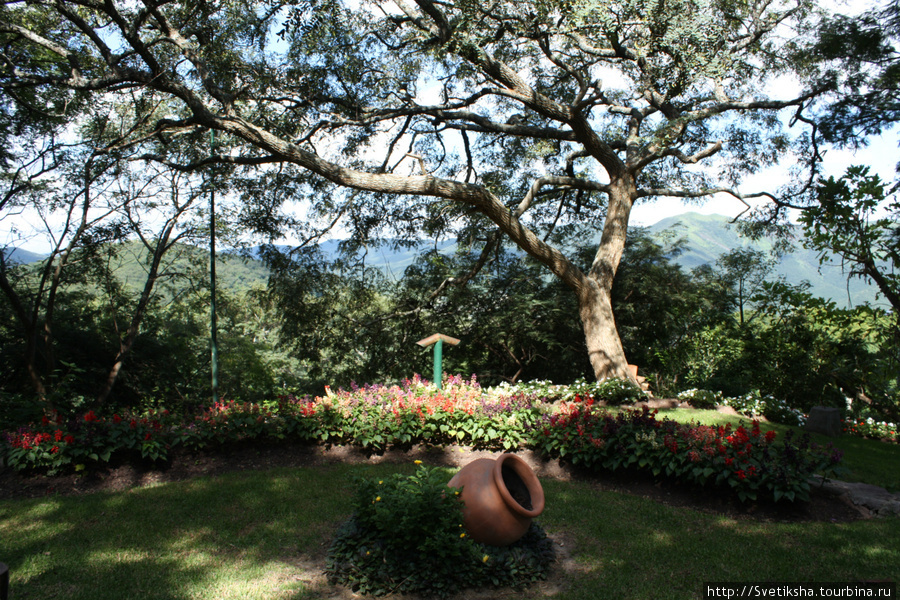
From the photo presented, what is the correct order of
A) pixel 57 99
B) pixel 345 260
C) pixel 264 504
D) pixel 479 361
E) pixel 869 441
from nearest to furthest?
pixel 264 504 < pixel 869 441 < pixel 57 99 < pixel 345 260 < pixel 479 361

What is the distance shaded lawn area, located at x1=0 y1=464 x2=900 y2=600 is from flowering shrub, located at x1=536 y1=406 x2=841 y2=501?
37cm

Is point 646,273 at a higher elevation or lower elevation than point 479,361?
higher

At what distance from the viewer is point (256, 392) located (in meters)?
13.8

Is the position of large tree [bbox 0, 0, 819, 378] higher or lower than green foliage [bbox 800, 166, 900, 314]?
higher

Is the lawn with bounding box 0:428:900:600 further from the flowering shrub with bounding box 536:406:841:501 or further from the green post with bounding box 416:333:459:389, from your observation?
the green post with bounding box 416:333:459:389

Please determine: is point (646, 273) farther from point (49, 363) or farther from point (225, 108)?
point (49, 363)

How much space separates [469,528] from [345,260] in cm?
924

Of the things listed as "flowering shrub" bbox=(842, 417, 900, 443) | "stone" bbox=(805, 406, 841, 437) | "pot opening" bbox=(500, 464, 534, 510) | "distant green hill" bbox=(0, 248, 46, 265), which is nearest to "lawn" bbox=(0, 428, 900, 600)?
"pot opening" bbox=(500, 464, 534, 510)

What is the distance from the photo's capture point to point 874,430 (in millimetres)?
8461

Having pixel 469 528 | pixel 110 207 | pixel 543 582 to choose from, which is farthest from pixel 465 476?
pixel 110 207

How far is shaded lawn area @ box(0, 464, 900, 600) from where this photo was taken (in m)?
3.48

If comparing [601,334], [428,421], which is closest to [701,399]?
[601,334]

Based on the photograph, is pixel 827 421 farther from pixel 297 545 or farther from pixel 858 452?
pixel 297 545

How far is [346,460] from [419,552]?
3149mm
